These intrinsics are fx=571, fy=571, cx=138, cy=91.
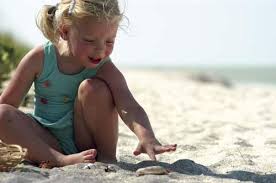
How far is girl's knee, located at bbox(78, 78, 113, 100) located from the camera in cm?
276

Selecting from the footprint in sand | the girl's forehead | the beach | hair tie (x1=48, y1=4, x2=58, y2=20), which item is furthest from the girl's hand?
the footprint in sand

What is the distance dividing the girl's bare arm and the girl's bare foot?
417 millimetres

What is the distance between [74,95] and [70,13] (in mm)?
427

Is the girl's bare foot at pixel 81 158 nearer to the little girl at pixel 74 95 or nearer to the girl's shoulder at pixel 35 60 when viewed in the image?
the little girl at pixel 74 95

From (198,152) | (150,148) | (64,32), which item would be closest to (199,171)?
(150,148)

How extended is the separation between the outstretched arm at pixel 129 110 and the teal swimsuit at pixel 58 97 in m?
0.09

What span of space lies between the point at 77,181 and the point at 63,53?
85 centimetres

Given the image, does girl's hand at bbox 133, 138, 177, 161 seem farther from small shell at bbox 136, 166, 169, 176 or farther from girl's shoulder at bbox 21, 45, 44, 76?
girl's shoulder at bbox 21, 45, 44, 76

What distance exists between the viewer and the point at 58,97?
2959 millimetres

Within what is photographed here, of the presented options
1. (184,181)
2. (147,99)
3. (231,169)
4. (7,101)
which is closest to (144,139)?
(184,181)

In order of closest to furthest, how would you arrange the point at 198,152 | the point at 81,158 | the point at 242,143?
the point at 81,158 → the point at 198,152 → the point at 242,143

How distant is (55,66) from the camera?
2.96 m

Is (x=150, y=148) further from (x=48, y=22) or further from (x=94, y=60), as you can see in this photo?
(x=48, y=22)

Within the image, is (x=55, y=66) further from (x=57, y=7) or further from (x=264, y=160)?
(x=264, y=160)
